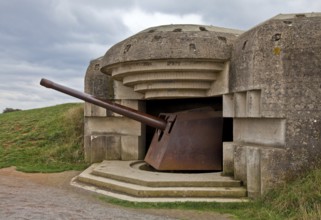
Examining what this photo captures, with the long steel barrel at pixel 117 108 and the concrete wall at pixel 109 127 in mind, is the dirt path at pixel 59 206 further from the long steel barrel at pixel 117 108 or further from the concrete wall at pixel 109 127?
the concrete wall at pixel 109 127

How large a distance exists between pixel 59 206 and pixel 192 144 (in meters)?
3.16

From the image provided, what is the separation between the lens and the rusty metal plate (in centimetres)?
839

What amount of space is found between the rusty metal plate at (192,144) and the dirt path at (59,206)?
1800 mm

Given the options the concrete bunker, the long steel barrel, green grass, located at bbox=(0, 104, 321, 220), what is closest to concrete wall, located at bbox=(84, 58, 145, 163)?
the concrete bunker

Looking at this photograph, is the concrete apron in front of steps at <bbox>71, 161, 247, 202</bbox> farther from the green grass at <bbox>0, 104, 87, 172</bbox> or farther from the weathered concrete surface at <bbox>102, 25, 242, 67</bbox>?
the green grass at <bbox>0, 104, 87, 172</bbox>

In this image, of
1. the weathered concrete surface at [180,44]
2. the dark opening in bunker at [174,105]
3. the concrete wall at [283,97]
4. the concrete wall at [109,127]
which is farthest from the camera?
the dark opening in bunker at [174,105]

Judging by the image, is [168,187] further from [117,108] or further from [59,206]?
[117,108]

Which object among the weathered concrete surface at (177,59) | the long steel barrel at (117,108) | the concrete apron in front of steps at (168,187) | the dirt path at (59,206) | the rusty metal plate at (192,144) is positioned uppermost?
the weathered concrete surface at (177,59)

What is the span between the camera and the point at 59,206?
20.5ft

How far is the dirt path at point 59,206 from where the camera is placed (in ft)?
18.5

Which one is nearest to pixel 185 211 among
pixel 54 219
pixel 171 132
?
pixel 54 219

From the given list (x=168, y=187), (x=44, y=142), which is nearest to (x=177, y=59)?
(x=168, y=187)

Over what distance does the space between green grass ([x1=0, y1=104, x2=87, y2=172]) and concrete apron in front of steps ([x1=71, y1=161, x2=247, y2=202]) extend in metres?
3.00

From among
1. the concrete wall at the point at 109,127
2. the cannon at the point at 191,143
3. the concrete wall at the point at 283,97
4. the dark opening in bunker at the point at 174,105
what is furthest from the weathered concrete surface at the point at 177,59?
the dark opening in bunker at the point at 174,105
